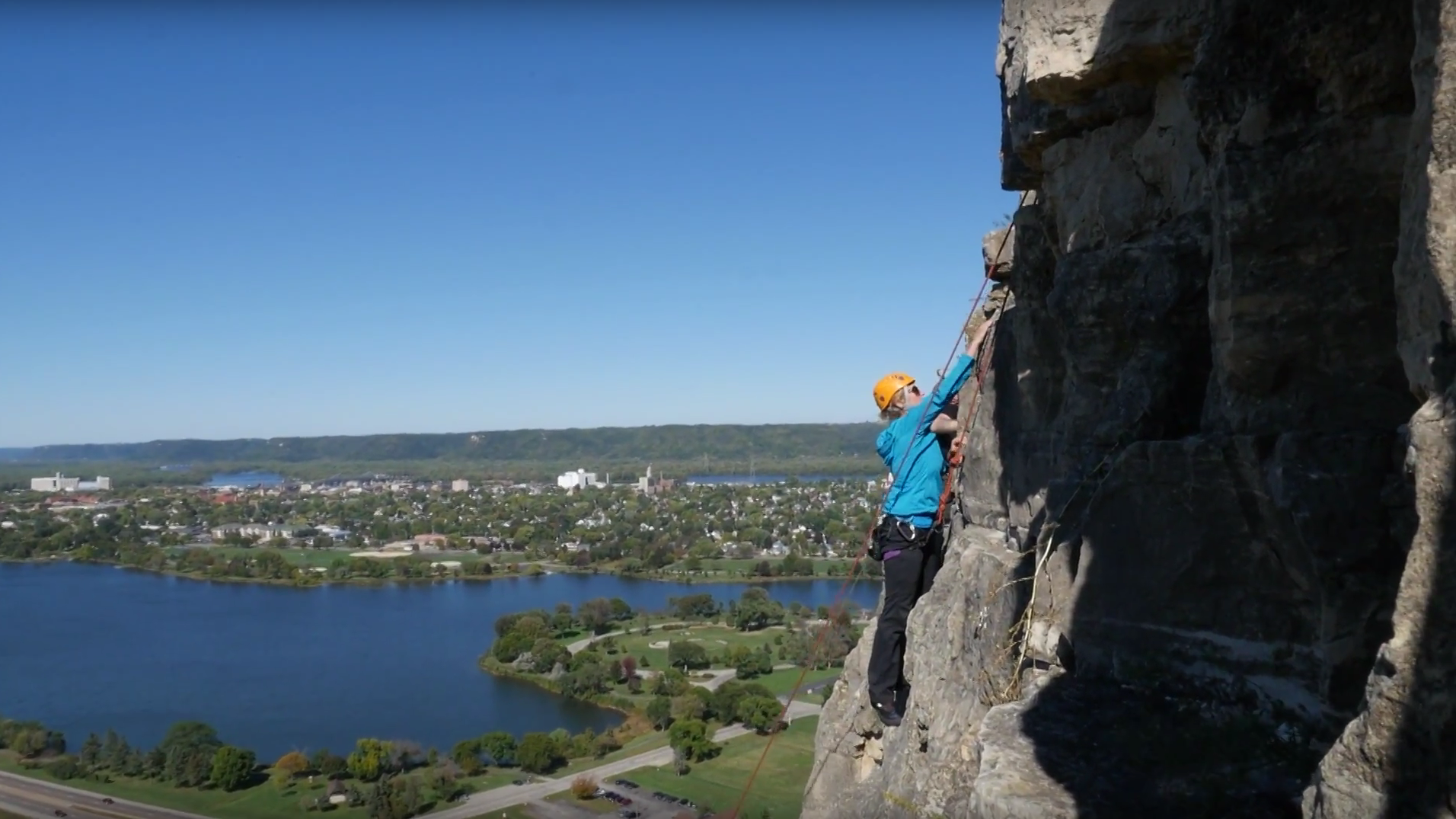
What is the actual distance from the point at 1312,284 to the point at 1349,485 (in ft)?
1.97

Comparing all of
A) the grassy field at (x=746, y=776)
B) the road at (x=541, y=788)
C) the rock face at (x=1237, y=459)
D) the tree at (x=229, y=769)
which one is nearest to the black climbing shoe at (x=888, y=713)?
the rock face at (x=1237, y=459)

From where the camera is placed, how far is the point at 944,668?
177 inches

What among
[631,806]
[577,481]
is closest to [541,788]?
[631,806]

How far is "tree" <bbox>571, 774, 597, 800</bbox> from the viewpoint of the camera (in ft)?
71.3

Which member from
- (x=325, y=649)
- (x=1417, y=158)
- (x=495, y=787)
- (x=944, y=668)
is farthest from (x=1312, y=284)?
(x=325, y=649)

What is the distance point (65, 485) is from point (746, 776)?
5278 inches

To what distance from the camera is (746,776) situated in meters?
21.9

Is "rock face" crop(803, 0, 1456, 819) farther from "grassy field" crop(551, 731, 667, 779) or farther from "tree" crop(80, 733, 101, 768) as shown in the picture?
"tree" crop(80, 733, 101, 768)

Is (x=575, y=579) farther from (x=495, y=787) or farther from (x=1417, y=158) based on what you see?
(x=1417, y=158)

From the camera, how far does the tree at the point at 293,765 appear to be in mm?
24359

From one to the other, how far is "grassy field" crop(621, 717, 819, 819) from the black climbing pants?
1191 cm

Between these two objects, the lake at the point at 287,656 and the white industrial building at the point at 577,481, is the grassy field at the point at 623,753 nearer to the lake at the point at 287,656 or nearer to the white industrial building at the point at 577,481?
the lake at the point at 287,656

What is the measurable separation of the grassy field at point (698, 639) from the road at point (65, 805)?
53.7ft

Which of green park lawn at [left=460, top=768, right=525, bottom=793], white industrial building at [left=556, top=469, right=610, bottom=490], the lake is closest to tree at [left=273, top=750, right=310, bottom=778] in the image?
the lake
